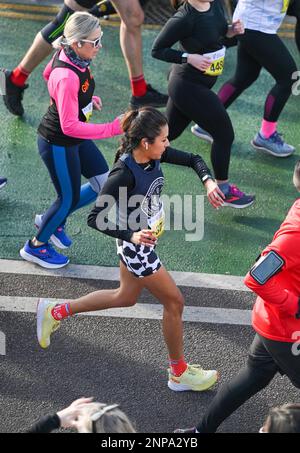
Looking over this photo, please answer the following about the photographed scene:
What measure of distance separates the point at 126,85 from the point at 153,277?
4216 millimetres

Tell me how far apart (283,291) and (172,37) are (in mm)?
2872

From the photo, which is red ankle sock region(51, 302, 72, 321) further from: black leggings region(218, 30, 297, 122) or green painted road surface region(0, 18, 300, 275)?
black leggings region(218, 30, 297, 122)

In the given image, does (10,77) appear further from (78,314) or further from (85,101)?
(78,314)

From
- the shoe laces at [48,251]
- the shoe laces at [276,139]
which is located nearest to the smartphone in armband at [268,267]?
the shoe laces at [48,251]

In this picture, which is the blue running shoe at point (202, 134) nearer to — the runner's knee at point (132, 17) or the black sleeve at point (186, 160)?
the runner's knee at point (132, 17)

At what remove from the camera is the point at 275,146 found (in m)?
7.64

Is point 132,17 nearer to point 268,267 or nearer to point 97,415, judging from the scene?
point 268,267

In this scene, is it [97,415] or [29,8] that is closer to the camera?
[97,415]

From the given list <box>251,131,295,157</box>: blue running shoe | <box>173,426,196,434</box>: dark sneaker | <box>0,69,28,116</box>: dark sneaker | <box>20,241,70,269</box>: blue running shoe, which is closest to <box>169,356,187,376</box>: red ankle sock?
<box>173,426,196,434</box>: dark sneaker

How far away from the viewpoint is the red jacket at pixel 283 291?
13.2 ft

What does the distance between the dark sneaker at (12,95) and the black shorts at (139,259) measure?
11.5 ft

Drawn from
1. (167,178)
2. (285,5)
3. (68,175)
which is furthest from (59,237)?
(285,5)

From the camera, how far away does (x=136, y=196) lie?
4.77 meters

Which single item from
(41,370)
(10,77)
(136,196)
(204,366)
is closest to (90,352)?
(41,370)
